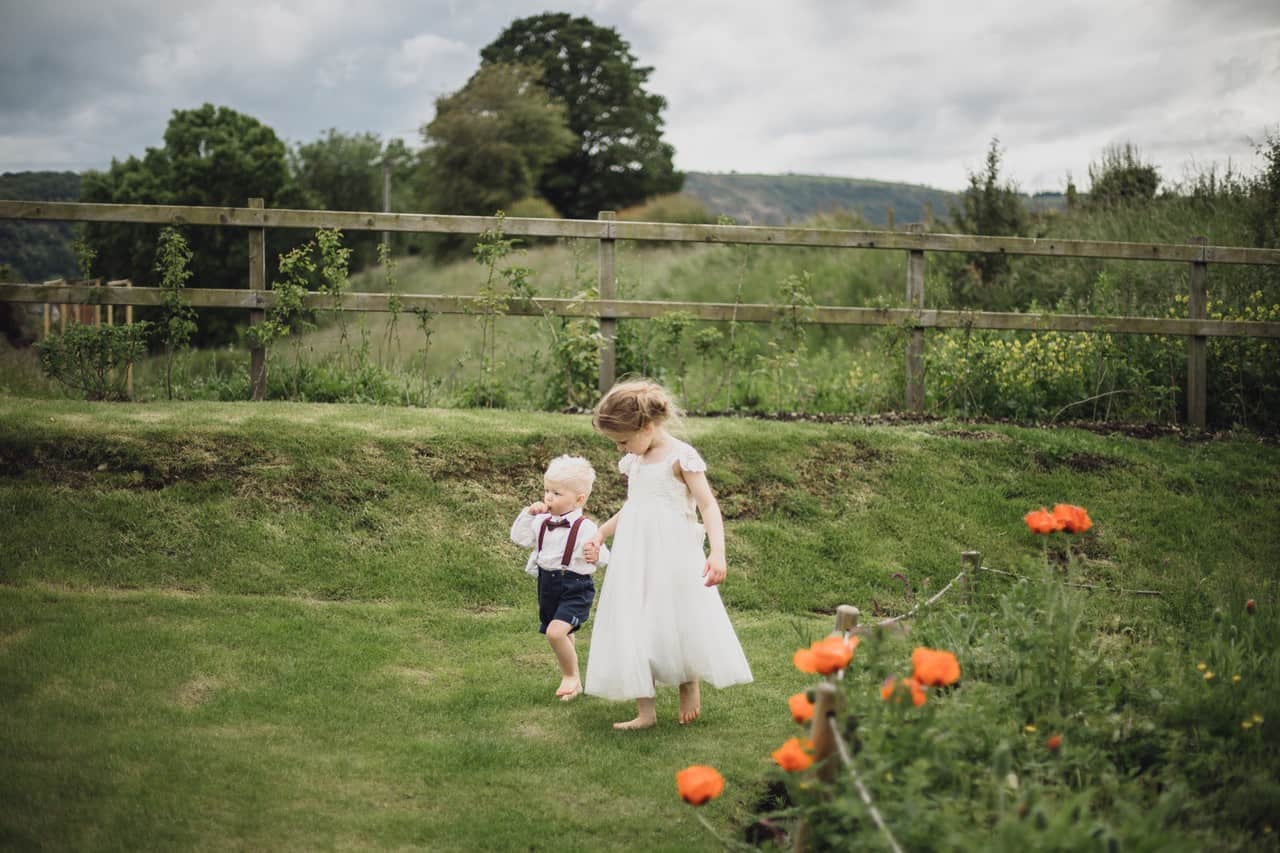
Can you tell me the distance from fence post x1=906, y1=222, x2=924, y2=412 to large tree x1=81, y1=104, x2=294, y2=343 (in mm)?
28823

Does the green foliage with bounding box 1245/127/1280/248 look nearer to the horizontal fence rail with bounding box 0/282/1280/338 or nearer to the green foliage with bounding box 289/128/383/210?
the horizontal fence rail with bounding box 0/282/1280/338

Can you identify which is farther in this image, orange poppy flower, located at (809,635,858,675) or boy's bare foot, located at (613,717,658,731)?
boy's bare foot, located at (613,717,658,731)

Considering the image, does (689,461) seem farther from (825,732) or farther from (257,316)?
(257,316)

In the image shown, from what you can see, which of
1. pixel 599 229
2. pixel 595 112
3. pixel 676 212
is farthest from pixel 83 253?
pixel 595 112

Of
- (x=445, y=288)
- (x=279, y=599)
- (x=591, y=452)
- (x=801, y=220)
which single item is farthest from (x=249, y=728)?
(x=445, y=288)

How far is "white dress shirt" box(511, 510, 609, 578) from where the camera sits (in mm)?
4668

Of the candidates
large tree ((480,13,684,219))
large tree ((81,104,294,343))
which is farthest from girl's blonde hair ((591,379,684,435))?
large tree ((480,13,684,219))

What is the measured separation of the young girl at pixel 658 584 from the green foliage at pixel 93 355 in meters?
5.41

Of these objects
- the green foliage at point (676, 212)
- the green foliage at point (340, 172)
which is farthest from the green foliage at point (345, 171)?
the green foliage at point (676, 212)

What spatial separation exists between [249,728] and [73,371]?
5510mm

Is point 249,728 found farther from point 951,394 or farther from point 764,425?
point 951,394

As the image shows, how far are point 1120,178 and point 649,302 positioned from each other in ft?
36.4

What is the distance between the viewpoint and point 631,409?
14.5ft

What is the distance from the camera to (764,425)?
8.20 m
